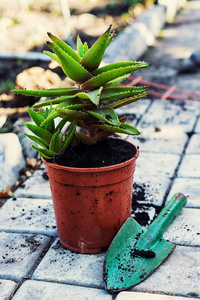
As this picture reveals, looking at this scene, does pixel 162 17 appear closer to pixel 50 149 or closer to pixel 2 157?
pixel 2 157

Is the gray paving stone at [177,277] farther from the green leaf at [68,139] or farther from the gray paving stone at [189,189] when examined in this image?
the green leaf at [68,139]

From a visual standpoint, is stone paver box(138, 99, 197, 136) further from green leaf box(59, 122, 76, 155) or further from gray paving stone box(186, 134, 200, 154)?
green leaf box(59, 122, 76, 155)

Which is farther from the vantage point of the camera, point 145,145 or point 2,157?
point 145,145

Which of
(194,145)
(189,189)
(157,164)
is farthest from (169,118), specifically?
(189,189)

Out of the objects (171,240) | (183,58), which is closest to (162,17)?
(183,58)

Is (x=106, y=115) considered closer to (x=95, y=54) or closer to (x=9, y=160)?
(x=95, y=54)

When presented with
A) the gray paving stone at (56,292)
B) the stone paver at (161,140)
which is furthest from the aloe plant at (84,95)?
the stone paver at (161,140)
